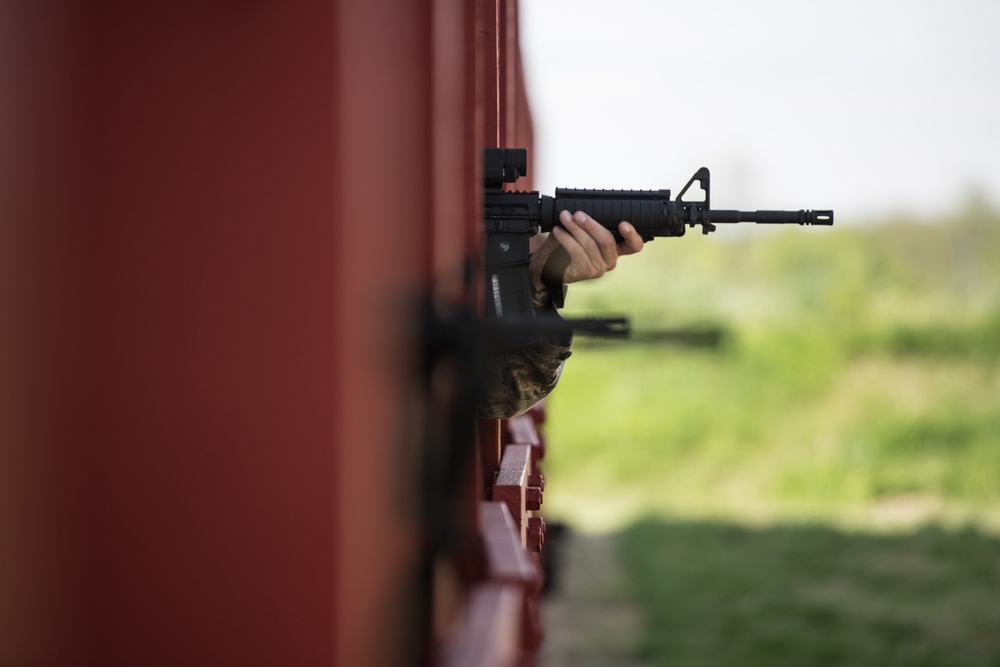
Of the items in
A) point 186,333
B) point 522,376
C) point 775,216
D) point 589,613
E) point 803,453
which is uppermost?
point 775,216

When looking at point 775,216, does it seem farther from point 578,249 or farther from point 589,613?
point 589,613

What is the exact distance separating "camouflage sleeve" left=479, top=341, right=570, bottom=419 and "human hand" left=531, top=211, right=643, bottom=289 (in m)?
0.26

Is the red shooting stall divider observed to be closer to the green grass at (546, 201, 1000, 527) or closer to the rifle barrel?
the rifle barrel

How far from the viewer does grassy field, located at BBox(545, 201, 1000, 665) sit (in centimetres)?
862

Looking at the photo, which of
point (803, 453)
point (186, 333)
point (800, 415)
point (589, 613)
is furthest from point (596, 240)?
point (800, 415)

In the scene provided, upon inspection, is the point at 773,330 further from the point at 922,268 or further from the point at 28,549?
the point at 28,549

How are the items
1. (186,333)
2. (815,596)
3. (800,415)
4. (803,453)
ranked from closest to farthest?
(186,333)
(815,596)
(803,453)
(800,415)

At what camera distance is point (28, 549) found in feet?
3.29

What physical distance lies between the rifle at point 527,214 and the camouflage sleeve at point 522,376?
0.31 ft

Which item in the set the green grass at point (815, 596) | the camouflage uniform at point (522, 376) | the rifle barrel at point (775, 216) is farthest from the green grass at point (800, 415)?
the camouflage uniform at point (522, 376)

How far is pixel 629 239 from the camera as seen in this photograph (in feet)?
7.61

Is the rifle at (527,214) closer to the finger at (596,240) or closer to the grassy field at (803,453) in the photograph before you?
the finger at (596,240)

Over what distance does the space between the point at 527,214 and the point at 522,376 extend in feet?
1.23

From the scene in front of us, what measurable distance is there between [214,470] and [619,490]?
45.2 ft
